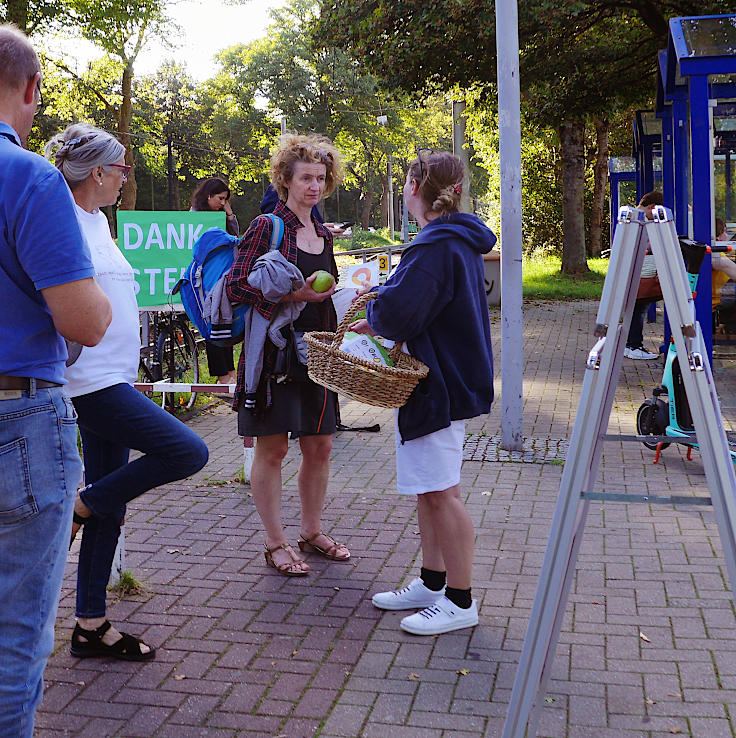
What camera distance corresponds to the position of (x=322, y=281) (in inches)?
166

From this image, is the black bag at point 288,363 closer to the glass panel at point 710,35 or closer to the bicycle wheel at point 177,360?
the bicycle wheel at point 177,360

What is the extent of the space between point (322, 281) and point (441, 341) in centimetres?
75

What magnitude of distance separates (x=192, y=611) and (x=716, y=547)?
2.65 m

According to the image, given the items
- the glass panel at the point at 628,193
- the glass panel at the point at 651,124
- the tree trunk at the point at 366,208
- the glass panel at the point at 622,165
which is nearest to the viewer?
the glass panel at the point at 651,124

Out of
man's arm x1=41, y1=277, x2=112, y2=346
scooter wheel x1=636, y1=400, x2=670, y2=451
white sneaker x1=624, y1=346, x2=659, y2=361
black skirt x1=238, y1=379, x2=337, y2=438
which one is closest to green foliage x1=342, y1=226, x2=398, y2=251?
white sneaker x1=624, y1=346, x2=659, y2=361

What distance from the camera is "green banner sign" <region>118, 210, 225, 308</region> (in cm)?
708

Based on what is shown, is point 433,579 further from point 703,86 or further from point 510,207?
point 703,86

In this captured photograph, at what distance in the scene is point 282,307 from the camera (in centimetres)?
437

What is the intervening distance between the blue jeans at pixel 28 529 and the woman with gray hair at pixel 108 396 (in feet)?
3.36

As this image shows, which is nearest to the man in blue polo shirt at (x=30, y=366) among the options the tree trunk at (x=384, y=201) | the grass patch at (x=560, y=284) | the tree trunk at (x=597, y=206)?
the grass patch at (x=560, y=284)

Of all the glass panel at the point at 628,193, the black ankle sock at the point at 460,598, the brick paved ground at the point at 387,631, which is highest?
the glass panel at the point at 628,193

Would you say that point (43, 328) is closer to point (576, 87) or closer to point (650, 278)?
point (650, 278)

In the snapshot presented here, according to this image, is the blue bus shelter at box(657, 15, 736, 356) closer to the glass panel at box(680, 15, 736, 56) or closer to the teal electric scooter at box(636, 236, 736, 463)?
the glass panel at box(680, 15, 736, 56)

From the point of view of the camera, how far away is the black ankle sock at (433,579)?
13.5 feet
